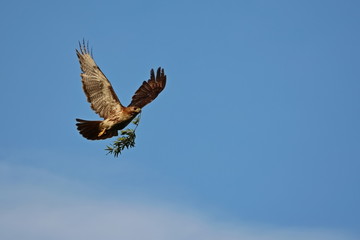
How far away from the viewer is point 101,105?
13094 millimetres

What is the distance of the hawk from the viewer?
12.4 metres

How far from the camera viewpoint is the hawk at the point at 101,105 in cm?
1238

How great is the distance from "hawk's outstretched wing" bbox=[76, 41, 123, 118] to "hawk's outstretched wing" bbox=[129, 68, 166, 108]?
3.99ft

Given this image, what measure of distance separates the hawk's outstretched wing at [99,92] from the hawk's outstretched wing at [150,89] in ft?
3.99

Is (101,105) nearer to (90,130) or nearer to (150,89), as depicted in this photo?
(90,130)

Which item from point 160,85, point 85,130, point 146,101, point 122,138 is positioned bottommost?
point 122,138

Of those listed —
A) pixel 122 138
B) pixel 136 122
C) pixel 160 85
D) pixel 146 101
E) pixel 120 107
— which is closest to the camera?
pixel 122 138

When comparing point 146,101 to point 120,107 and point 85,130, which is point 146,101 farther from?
point 85,130

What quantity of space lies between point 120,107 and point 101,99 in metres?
0.60

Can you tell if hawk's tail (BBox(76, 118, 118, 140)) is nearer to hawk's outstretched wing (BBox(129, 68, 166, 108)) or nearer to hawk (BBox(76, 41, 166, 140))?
hawk (BBox(76, 41, 166, 140))

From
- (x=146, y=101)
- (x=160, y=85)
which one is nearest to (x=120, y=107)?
(x=146, y=101)

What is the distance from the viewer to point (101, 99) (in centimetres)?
1310

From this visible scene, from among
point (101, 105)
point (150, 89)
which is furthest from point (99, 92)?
point (150, 89)

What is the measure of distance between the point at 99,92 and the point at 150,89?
7.58 ft
